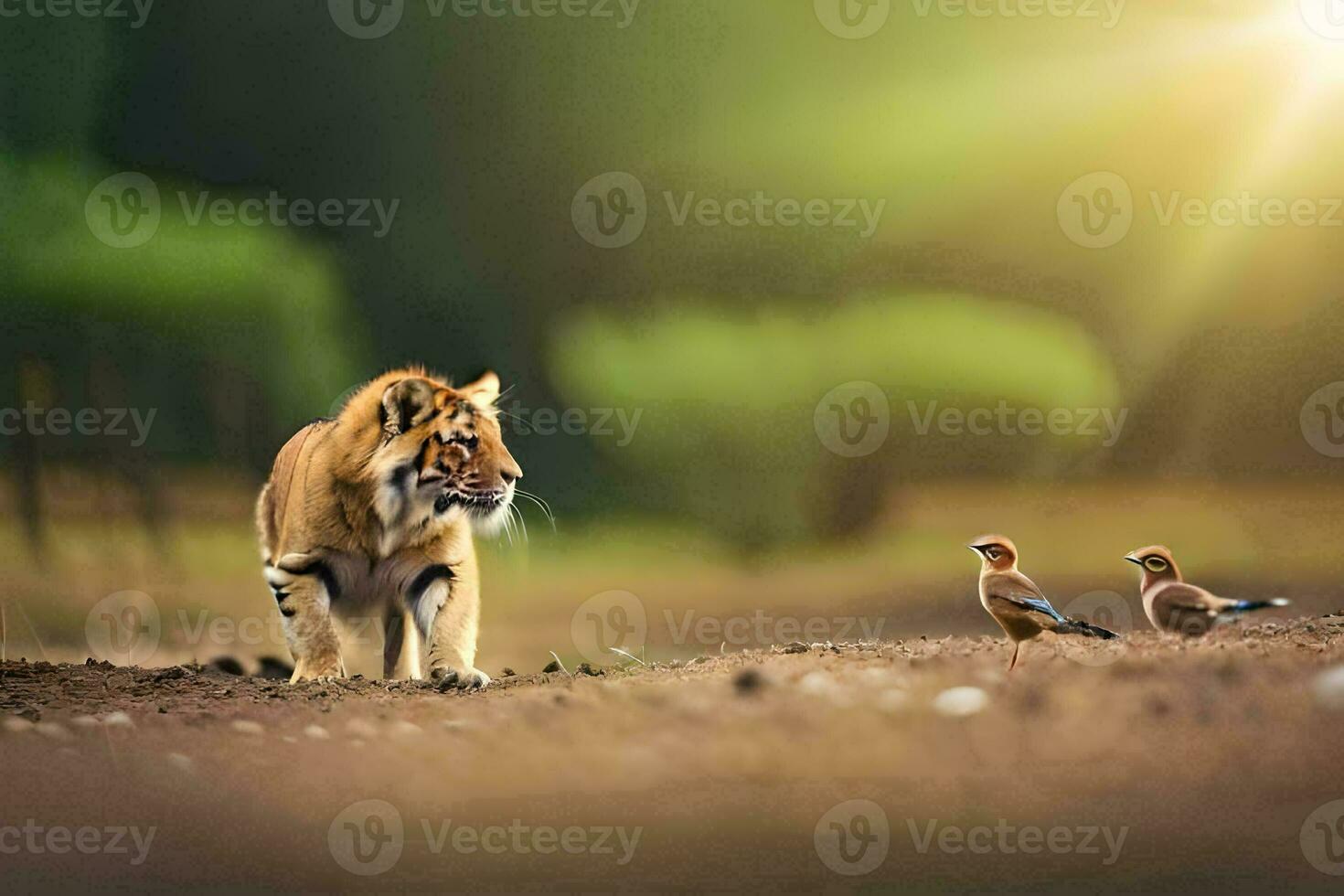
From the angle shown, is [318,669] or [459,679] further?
[318,669]

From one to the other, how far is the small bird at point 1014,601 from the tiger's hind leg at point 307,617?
3.00 metres

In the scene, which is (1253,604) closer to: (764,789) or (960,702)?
(960,702)

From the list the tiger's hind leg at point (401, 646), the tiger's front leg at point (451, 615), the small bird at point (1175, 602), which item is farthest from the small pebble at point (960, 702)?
the tiger's hind leg at point (401, 646)

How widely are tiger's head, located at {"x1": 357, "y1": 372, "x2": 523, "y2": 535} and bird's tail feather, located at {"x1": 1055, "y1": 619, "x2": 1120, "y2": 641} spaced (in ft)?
8.30

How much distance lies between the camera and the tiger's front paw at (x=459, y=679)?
5.81 meters

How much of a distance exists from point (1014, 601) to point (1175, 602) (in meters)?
0.65

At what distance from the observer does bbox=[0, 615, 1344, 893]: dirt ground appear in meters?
3.82

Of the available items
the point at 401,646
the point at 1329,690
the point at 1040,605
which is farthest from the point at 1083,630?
the point at 401,646

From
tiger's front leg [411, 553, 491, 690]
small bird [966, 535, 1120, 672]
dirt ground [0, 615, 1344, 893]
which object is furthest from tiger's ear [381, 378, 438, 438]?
small bird [966, 535, 1120, 672]

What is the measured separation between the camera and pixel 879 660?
5137 millimetres

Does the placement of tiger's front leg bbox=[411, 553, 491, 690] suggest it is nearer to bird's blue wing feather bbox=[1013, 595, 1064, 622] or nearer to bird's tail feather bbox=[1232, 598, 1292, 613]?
bird's blue wing feather bbox=[1013, 595, 1064, 622]

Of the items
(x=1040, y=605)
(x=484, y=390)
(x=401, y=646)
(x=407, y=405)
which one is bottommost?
(x=401, y=646)

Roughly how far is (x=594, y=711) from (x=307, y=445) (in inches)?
110

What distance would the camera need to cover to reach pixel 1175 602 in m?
5.25
